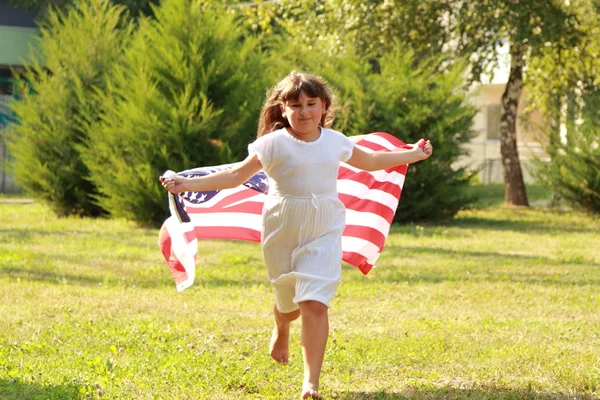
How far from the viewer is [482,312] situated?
8500mm

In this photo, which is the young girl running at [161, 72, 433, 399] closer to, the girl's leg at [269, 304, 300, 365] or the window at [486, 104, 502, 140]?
the girl's leg at [269, 304, 300, 365]

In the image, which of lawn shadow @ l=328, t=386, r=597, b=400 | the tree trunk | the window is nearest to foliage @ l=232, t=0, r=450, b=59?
the tree trunk

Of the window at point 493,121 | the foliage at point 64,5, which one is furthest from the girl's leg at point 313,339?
the window at point 493,121

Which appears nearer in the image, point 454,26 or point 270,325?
point 270,325

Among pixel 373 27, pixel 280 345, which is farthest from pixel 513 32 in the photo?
pixel 280 345

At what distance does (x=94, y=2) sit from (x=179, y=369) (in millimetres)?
13630

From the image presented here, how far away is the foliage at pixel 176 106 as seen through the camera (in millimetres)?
15859

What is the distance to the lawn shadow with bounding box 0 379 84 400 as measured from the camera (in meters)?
5.20

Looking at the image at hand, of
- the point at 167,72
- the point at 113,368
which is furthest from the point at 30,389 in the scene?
the point at 167,72

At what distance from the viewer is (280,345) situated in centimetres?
577

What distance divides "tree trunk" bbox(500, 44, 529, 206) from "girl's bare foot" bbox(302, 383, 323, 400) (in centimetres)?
1682

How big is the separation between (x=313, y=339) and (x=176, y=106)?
1129 cm

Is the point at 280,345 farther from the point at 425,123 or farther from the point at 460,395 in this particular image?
the point at 425,123

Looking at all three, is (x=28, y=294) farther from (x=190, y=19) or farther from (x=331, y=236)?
(x=190, y=19)
